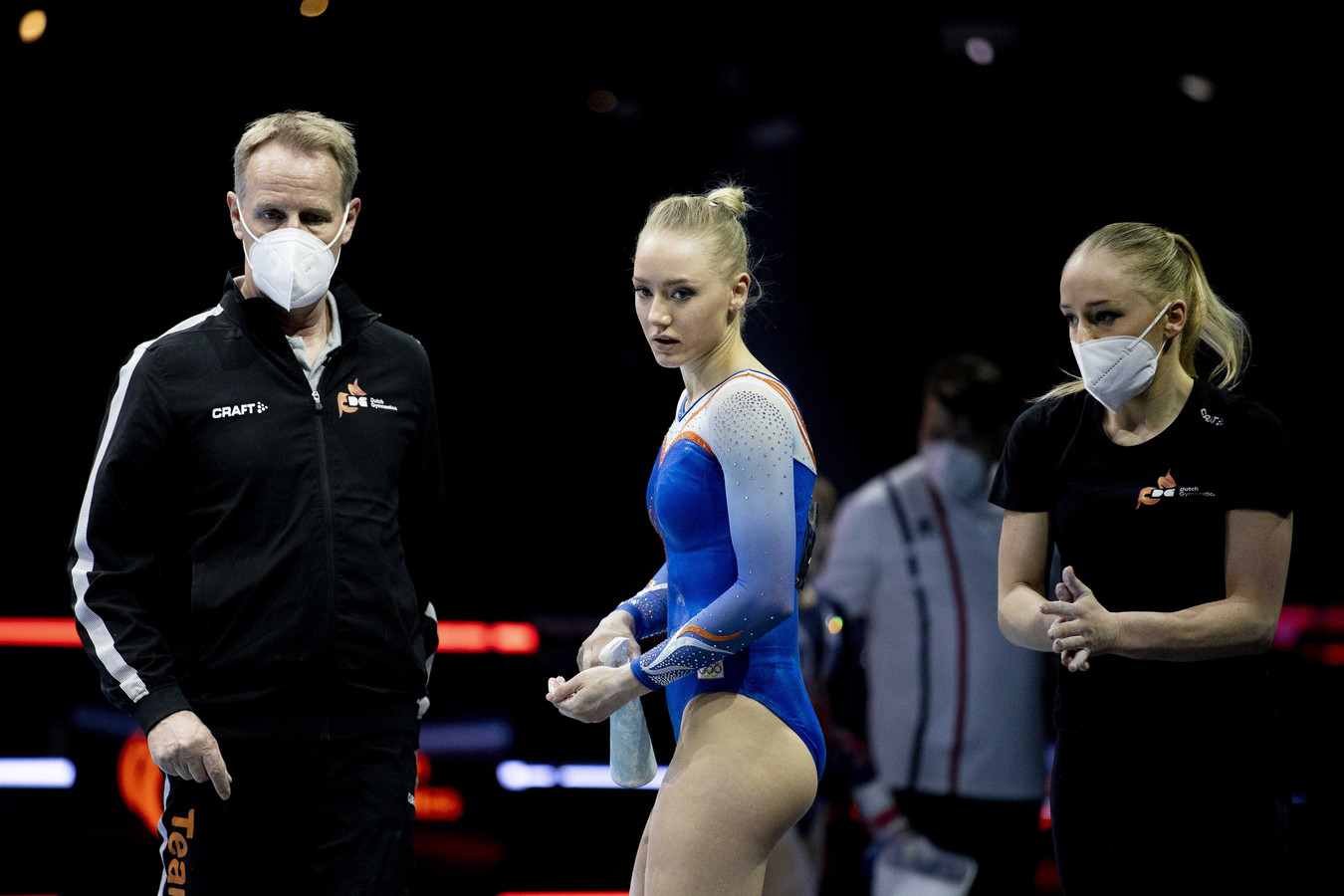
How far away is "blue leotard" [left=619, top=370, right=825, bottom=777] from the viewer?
6.81 feet

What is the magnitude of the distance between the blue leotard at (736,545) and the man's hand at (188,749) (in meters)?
0.77

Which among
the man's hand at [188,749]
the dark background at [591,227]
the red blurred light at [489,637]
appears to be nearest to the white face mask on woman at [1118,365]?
the man's hand at [188,749]

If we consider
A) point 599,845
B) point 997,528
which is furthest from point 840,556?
point 599,845

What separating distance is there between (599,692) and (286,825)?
27.4 inches

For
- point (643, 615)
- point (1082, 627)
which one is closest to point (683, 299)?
point (643, 615)

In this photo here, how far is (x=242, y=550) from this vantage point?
93.8 inches

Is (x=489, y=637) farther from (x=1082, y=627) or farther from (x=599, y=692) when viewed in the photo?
(x=1082, y=627)

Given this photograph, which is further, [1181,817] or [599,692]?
[1181,817]

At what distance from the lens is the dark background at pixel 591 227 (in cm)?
511

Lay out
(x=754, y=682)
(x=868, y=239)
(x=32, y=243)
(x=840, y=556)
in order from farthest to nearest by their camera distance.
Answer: (x=868, y=239) → (x=32, y=243) → (x=840, y=556) → (x=754, y=682)

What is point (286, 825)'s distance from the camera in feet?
7.79

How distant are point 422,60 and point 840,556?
2680 millimetres

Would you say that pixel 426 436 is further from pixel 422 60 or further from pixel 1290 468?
pixel 422 60

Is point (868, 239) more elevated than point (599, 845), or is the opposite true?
point (868, 239)
